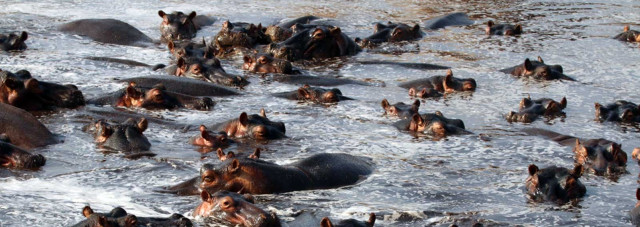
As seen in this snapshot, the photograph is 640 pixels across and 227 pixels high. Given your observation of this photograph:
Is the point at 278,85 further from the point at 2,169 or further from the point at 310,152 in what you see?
the point at 2,169

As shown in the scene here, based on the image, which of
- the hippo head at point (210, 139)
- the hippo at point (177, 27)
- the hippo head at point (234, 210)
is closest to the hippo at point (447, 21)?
the hippo at point (177, 27)

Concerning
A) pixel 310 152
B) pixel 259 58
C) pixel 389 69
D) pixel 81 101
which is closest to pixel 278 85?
pixel 259 58

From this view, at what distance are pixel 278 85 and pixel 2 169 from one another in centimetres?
453

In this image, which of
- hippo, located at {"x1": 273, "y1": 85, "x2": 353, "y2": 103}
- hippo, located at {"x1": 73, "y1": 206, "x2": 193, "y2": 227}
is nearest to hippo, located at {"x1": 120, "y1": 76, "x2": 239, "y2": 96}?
hippo, located at {"x1": 273, "y1": 85, "x2": 353, "y2": 103}

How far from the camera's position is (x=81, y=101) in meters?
9.71

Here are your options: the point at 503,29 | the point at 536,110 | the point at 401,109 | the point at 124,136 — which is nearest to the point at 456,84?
the point at 536,110

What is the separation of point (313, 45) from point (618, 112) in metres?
4.62

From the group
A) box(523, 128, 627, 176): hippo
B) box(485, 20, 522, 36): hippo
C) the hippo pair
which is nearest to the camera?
the hippo pair

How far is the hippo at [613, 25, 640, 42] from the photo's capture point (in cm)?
1424

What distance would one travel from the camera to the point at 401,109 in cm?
974

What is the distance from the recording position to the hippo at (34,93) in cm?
934

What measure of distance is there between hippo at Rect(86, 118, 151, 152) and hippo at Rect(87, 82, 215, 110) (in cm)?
149

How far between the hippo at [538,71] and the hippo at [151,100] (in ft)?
13.0

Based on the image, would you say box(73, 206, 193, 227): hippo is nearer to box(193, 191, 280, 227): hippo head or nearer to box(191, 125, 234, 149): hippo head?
box(193, 191, 280, 227): hippo head
